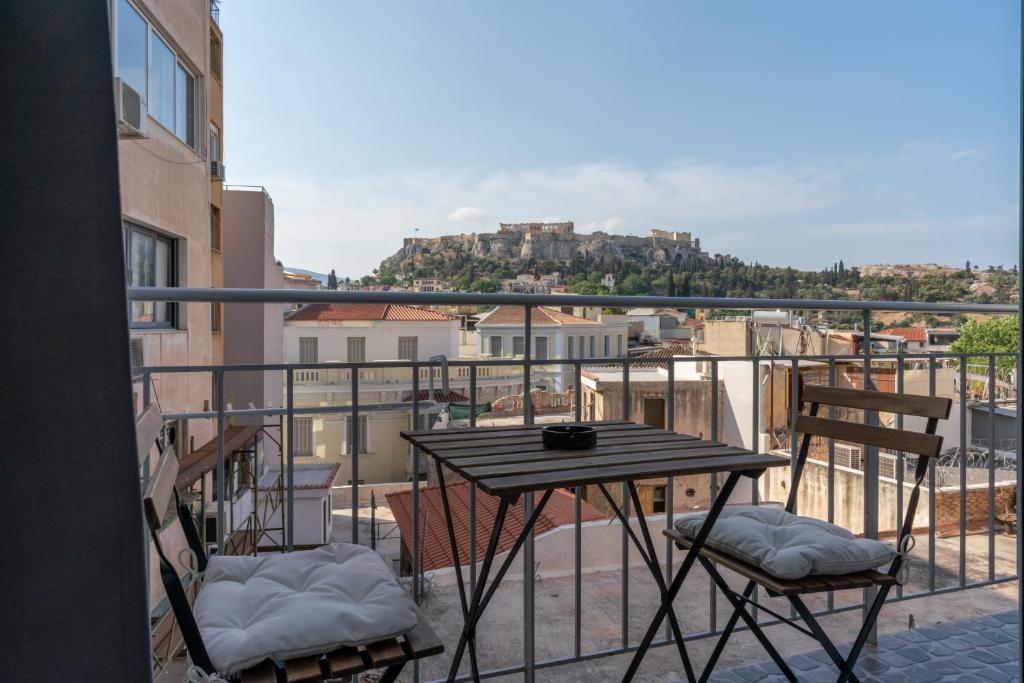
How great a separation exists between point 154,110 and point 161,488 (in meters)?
10.3

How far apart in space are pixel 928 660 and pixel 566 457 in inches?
70.6

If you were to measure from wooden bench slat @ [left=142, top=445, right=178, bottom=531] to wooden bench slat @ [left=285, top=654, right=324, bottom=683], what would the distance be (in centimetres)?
35

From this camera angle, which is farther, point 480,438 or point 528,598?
point 528,598

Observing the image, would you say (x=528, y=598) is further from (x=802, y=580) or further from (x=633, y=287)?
(x=633, y=287)

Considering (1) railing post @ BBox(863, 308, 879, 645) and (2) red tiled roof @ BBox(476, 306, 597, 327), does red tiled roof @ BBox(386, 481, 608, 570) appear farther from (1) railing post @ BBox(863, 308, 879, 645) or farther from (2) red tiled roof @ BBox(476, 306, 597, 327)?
(1) railing post @ BBox(863, 308, 879, 645)

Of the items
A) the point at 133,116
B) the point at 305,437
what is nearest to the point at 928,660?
the point at 133,116

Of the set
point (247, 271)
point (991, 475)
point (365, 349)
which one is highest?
point (247, 271)

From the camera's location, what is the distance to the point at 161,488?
1216 millimetres

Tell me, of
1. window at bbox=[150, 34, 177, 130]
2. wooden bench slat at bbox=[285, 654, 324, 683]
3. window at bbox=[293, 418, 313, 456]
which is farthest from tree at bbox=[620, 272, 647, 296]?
window at bbox=[293, 418, 313, 456]

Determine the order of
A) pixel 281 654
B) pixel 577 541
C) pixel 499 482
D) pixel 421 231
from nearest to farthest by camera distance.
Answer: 1. pixel 281 654
2. pixel 499 482
3. pixel 577 541
4. pixel 421 231

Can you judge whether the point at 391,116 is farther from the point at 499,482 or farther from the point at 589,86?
the point at 499,482

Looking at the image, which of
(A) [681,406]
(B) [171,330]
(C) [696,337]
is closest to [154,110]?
(B) [171,330]

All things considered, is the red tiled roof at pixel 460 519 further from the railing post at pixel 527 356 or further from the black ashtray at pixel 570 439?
the black ashtray at pixel 570 439

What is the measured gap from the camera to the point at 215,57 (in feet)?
51.6
